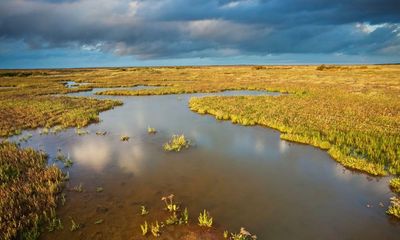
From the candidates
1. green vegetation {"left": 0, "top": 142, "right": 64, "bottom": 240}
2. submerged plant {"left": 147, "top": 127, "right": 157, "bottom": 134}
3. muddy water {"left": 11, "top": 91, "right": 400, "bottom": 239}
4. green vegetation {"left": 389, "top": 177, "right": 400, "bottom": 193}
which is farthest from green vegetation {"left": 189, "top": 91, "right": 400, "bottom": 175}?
green vegetation {"left": 0, "top": 142, "right": 64, "bottom": 240}

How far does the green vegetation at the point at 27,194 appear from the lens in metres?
Result: 8.62

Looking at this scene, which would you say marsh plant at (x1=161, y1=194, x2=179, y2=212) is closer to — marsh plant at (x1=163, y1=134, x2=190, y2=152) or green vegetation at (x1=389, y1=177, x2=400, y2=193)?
marsh plant at (x1=163, y1=134, x2=190, y2=152)

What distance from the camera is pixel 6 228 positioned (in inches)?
332

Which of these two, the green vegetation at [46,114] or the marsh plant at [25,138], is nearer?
the marsh plant at [25,138]

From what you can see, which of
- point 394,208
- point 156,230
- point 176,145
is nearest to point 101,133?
point 176,145

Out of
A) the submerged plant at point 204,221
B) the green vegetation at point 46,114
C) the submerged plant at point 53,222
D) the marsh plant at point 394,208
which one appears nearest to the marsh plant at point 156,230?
the submerged plant at point 204,221

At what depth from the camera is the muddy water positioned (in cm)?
880

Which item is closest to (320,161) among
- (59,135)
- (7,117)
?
(59,135)

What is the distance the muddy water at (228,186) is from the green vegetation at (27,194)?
0.52m

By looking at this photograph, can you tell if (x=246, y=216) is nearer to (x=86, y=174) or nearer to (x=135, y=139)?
(x=86, y=174)

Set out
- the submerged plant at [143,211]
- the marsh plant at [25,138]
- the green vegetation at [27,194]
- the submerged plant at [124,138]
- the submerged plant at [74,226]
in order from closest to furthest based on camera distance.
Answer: the green vegetation at [27,194]
the submerged plant at [74,226]
the submerged plant at [143,211]
the submerged plant at [124,138]
the marsh plant at [25,138]

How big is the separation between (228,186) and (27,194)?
23.8 feet

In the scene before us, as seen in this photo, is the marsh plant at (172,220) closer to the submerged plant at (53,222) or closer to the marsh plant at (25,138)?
the submerged plant at (53,222)

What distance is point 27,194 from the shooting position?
417 inches
